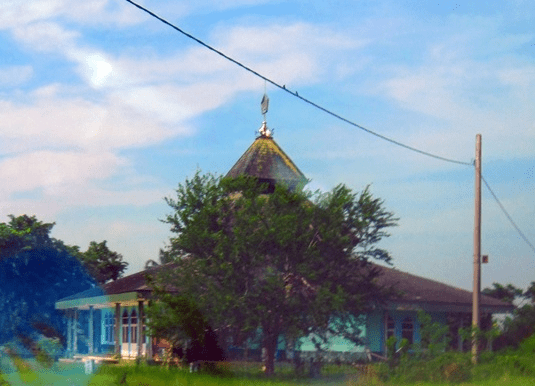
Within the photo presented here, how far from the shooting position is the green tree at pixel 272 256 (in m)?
25.5

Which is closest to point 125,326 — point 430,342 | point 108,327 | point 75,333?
point 108,327

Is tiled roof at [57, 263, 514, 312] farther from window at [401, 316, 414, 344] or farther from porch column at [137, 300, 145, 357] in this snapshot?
window at [401, 316, 414, 344]

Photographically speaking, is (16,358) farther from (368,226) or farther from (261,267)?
(368,226)

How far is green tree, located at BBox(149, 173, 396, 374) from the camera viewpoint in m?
25.5

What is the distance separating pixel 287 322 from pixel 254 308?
48.5 inches

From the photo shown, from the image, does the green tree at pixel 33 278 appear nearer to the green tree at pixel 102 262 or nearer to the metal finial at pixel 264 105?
the green tree at pixel 102 262

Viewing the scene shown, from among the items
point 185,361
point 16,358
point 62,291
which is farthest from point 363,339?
point 62,291

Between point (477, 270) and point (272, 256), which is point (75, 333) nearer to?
point (272, 256)

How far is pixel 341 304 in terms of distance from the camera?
25.5m

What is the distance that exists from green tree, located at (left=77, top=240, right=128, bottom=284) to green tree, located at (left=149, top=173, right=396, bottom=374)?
25561mm

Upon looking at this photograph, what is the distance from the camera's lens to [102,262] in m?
52.7

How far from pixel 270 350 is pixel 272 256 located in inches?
129

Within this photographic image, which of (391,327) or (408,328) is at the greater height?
(391,327)

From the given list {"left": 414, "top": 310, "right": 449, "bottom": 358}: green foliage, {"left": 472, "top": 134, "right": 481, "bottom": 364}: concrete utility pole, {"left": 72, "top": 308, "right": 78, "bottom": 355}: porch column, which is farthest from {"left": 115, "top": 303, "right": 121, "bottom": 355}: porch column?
{"left": 472, "top": 134, "right": 481, "bottom": 364}: concrete utility pole
